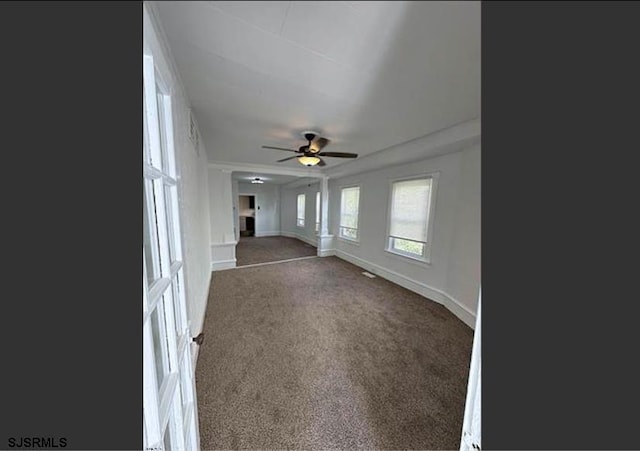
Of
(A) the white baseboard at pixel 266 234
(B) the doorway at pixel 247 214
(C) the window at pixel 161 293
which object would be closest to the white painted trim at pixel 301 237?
(A) the white baseboard at pixel 266 234

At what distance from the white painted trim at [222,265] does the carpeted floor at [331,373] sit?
4.45 feet

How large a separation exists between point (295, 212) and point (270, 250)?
2.29 meters

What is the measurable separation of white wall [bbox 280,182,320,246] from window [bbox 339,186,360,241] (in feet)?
5.02

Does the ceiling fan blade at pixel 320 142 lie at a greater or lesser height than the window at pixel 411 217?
greater

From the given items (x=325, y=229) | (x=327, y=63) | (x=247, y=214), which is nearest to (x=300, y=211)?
(x=325, y=229)

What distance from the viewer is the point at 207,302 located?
2.93m

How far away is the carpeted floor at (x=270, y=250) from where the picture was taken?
5230mm

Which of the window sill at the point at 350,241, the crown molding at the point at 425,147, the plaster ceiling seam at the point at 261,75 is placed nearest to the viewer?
the plaster ceiling seam at the point at 261,75

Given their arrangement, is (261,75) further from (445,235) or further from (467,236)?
(445,235)

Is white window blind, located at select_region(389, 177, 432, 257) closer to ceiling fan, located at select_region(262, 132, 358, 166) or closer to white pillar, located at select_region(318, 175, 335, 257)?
ceiling fan, located at select_region(262, 132, 358, 166)

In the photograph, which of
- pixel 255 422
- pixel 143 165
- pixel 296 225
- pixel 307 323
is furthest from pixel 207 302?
pixel 296 225

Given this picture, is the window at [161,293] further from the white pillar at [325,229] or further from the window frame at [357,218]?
the white pillar at [325,229]

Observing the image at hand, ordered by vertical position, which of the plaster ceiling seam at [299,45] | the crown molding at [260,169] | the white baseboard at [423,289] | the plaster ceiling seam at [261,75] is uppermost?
the crown molding at [260,169]

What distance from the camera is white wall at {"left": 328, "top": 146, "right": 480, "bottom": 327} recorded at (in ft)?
8.20
